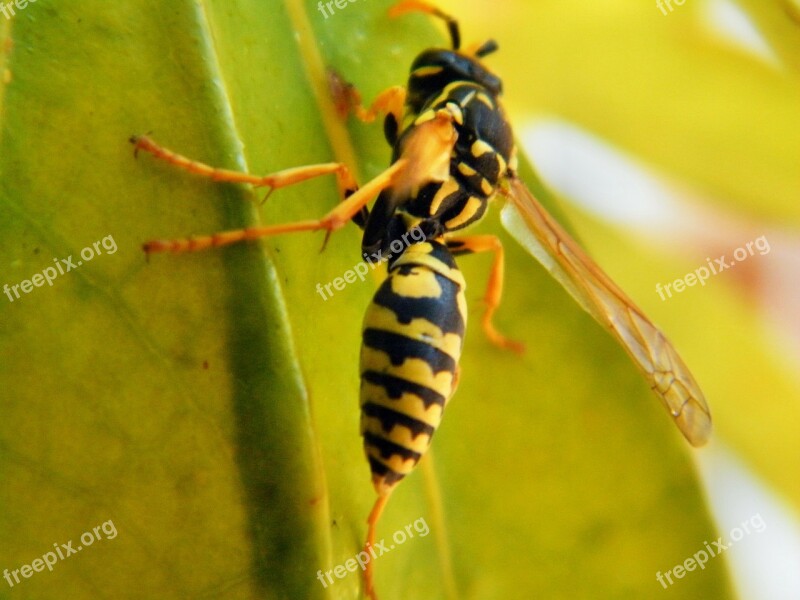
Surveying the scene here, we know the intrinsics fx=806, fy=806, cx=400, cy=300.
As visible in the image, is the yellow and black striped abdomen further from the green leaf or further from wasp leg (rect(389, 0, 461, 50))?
wasp leg (rect(389, 0, 461, 50))

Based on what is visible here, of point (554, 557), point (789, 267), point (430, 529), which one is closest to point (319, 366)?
point (430, 529)

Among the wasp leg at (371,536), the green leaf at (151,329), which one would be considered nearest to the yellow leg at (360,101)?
the green leaf at (151,329)

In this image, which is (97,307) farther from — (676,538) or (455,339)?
(676,538)

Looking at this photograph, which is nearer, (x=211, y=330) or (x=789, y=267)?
(x=211, y=330)

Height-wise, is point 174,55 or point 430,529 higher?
point 174,55

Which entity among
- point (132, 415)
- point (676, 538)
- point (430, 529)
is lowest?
point (676, 538)

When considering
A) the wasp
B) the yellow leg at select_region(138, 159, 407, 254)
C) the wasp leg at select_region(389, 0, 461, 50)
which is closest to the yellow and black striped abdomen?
the wasp

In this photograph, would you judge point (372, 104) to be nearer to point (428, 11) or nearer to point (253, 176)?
point (428, 11)

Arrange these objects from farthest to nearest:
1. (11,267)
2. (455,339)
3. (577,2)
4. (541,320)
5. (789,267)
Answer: (789,267), (577,2), (541,320), (455,339), (11,267)

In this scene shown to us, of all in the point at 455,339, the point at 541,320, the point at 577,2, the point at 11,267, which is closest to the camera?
the point at 11,267
